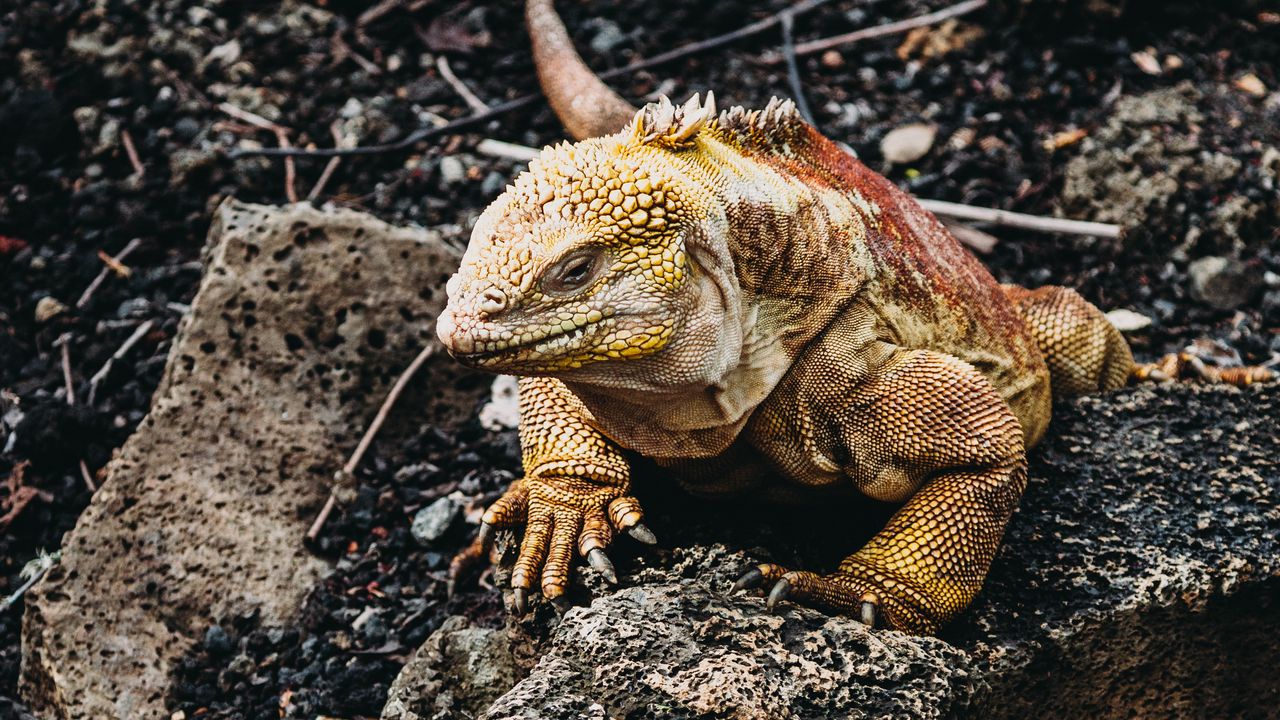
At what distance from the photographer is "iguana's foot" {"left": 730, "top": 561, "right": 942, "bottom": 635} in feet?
11.6

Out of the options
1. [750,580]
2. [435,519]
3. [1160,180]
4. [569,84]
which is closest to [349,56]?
[569,84]

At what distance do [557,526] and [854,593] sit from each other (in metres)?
0.88

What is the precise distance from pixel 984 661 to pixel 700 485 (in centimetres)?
98

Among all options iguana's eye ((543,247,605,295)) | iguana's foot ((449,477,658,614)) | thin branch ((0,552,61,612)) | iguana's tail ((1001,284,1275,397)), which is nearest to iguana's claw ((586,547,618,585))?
iguana's foot ((449,477,658,614))

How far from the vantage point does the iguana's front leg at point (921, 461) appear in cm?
370

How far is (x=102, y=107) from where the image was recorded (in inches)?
289

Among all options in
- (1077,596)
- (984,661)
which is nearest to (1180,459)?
(1077,596)

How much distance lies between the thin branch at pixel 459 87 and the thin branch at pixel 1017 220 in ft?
8.44

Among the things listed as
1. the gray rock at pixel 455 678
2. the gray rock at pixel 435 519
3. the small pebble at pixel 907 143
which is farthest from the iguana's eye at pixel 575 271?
the small pebble at pixel 907 143

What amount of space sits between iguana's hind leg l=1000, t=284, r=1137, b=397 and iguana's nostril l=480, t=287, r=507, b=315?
247cm

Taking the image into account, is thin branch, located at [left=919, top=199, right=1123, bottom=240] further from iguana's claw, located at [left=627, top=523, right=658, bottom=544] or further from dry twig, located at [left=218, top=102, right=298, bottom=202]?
iguana's claw, located at [left=627, top=523, right=658, bottom=544]

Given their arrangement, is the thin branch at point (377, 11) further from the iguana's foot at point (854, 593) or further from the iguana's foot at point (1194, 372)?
the iguana's foot at point (854, 593)

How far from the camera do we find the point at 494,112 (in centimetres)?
732

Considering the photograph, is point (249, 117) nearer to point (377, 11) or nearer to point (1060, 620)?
point (377, 11)
